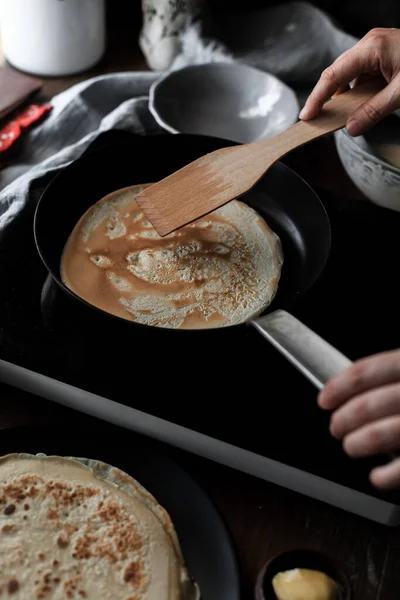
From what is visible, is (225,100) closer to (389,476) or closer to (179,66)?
(179,66)

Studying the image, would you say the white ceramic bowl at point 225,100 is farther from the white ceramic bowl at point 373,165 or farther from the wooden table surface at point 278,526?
the wooden table surface at point 278,526

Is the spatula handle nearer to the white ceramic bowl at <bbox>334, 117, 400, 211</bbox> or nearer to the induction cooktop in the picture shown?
the white ceramic bowl at <bbox>334, 117, 400, 211</bbox>

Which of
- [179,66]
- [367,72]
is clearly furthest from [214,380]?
[179,66]

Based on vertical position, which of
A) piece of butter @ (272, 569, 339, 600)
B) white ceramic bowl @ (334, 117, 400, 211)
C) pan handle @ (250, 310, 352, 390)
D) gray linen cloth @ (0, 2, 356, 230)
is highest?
gray linen cloth @ (0, 2, 356, 230)

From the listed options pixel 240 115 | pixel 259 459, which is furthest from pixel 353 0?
pixel 259 459

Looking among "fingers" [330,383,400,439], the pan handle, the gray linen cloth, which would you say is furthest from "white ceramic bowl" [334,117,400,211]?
"fingers" [330,383,400,439]
